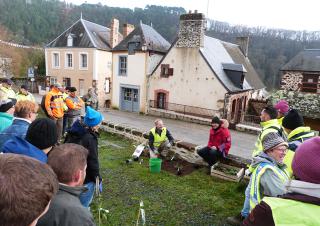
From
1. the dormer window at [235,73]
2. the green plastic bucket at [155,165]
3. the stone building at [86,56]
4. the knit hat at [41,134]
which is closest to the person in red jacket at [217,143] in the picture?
the green plastic bucket at [155,165]

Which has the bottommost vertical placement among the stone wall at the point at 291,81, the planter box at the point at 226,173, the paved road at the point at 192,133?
the paved road at the point at 192,133

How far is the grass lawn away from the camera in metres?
4.60

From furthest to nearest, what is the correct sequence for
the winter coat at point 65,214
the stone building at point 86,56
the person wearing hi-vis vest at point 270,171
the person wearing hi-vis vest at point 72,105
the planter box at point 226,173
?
the stone building at point 86,56 → the person wearing hi-vis vest at point 72,105 → the planter box at point 226,173 → the person wearing hi-vis vest at point 270,171 → the winter coat at point 65,214

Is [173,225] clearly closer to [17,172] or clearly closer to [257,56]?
[17,172]

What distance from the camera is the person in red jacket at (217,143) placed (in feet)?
21.6

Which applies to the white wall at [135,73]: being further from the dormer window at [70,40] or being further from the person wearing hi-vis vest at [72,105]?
the person wearing hi-vis vest at [72,105]

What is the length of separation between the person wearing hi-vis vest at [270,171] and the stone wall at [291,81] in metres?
17.7

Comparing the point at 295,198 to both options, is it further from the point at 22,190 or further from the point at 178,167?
the point at 178,167

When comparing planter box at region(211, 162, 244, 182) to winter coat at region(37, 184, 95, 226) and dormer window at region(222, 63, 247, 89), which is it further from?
dormer window at region(222, 63, 247, 89)

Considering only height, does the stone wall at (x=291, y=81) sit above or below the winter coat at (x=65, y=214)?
above

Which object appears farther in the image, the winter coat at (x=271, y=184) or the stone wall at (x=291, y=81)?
the stone wall at (x=291, y=81)

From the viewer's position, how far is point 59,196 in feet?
6.38

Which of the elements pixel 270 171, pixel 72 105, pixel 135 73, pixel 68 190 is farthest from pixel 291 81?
pixel 68 190

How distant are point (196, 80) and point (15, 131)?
49.6 ft
